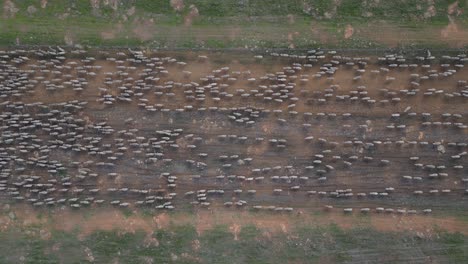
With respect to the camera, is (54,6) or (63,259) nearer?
(63,259)

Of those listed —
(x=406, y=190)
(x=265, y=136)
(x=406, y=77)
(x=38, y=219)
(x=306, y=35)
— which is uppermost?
(x=306, y=35)

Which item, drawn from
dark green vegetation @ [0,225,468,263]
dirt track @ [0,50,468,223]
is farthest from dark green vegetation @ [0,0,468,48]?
dark green vegetation @ [0,225,468,263]

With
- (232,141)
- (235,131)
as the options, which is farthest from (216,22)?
(232,141)

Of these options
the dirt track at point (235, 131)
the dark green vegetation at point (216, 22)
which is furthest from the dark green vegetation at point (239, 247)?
the dark green vegetation at point (216, 22)

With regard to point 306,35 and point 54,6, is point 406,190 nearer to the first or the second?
point 306,35

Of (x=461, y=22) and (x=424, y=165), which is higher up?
(x=461, y=22)

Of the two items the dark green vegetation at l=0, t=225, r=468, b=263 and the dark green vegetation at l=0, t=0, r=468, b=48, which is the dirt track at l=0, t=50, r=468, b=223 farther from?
the dark green vegetation at l=0, t=225, r=468, b=263

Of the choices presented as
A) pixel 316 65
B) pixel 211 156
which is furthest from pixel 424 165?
pixel 211 156
